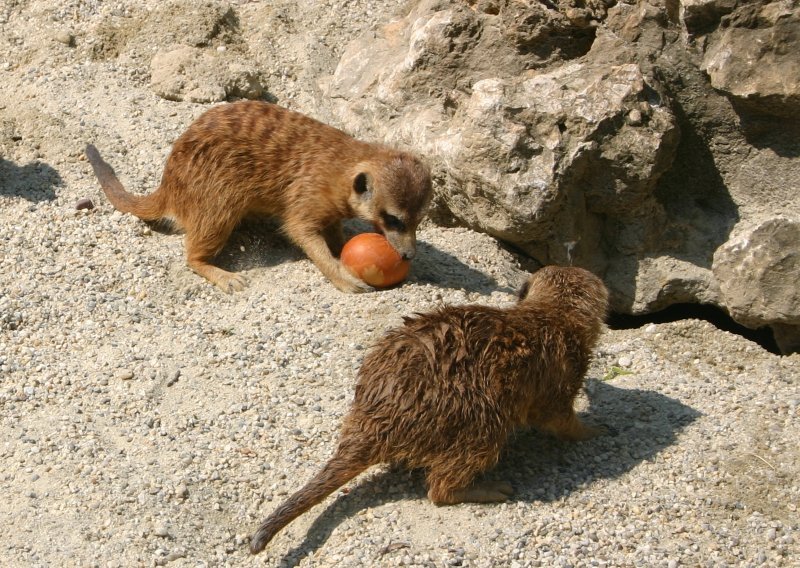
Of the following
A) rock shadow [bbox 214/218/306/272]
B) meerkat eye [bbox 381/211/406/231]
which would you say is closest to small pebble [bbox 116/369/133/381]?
rock shadow [bbox 214/218/306/272]

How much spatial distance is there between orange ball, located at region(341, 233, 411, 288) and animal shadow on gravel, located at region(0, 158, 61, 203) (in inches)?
79.6

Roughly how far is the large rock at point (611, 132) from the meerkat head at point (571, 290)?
1.31m

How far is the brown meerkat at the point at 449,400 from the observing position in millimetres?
4070

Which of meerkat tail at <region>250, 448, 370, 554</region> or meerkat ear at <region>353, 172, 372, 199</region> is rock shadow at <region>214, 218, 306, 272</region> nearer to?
meerkat ear at <region>353, 172, 372, 199</region>

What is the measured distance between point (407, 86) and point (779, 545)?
13.2 ft

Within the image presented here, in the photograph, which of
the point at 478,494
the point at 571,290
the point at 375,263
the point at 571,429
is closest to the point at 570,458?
the point at 571,429

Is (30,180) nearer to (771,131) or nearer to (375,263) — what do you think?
(375,263)

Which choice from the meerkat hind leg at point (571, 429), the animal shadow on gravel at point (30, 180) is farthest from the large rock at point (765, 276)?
the animal shadow on gravel at point (30, 180)

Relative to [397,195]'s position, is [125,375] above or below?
below

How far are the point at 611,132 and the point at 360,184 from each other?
5.18 feet

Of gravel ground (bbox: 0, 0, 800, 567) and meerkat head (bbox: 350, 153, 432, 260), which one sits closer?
gravel ground (bbox: 0, 0, 800, 567)

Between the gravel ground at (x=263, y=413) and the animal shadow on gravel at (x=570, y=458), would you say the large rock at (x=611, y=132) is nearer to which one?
the gravel ground at (x=263, y=413)

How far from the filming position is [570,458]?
4680mm

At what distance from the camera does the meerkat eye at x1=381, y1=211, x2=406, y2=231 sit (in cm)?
596
